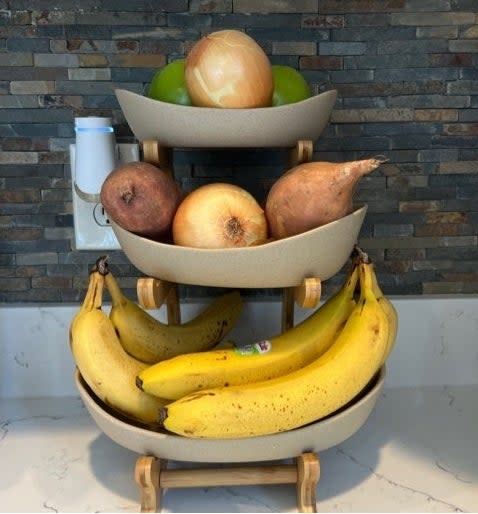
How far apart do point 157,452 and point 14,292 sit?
0.41 meters

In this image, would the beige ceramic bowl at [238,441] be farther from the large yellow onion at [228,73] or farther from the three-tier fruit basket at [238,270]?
the large yellow onion at [228,73]

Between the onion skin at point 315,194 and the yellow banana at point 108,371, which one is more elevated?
the onion skin at point 315,194

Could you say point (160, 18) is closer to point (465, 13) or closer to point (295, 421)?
point (465, 13)

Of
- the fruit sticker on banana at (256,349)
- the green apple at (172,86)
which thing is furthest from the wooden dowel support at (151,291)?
the green apple at (172,86)

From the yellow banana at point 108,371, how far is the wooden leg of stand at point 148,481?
1.8 inches

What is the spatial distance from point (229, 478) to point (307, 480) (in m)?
0.09

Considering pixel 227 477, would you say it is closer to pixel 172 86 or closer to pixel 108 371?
pixel 108 371

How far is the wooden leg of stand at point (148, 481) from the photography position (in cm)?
67

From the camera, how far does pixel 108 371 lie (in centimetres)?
70

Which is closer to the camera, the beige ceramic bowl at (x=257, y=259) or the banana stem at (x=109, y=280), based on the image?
the beige ceramic bowl at (x=257, y=259)

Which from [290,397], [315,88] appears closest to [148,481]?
[290,397]

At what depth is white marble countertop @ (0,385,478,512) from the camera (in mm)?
718

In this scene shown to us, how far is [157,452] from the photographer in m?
0.68

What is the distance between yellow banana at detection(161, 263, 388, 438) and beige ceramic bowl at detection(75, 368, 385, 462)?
0.02 meters
